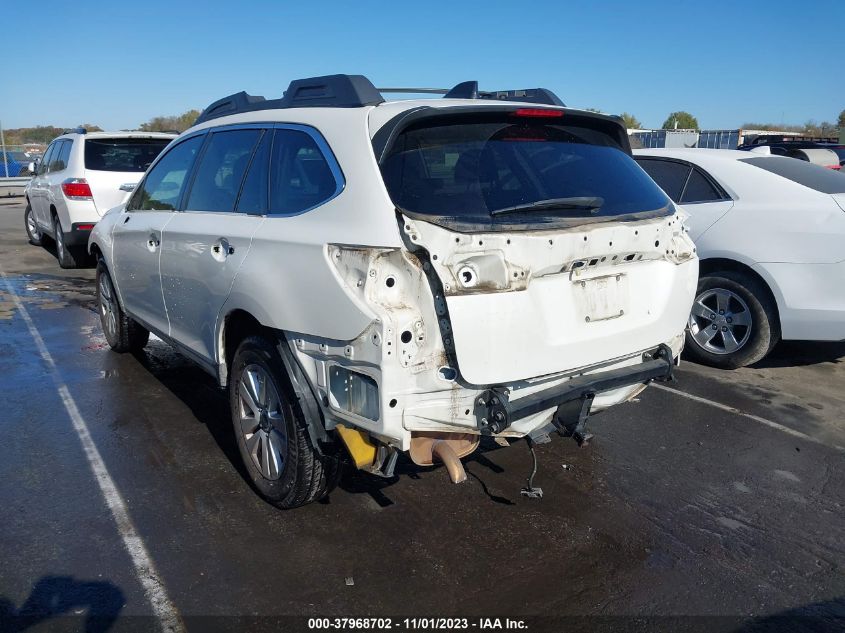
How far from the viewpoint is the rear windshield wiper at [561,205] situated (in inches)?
Answer: 119

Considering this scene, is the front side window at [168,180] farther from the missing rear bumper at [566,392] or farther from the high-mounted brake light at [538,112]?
the missing rear bumper at [566,392]

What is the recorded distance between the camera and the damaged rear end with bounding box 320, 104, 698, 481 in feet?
9.04

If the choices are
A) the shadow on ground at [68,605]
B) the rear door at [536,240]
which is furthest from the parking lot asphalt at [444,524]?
the rear door at [536,240]

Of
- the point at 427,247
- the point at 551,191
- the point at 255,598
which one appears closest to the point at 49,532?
the point at 255,598

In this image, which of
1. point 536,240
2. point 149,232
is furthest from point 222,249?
point 536,240

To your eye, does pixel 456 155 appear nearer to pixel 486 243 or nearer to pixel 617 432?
pixel 486 243

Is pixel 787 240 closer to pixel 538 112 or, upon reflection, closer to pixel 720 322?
pixel 720 322

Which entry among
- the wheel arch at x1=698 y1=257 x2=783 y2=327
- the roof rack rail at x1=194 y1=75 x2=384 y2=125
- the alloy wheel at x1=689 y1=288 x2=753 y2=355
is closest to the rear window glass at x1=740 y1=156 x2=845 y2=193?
the wheel arch at x1=698 y1=257 x2=783 y2=327

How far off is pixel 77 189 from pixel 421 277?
28.9 ft

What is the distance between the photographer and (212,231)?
12.5 ft

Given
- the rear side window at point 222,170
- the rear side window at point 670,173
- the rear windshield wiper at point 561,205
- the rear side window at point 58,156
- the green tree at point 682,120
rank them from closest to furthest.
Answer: the rear windshield wiper at point 561,205
the rear side window at point 222,170
the rear side window at point 670,173
the rear side window at point 58,156
the green tree at point 682,120

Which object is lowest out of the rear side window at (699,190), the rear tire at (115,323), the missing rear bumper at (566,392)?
the rear tire at (115,323)

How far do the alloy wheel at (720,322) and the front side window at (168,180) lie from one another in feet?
14.2

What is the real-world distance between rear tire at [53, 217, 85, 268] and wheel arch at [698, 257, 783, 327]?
8.87 metres
